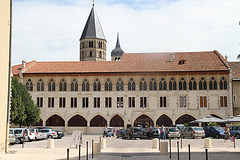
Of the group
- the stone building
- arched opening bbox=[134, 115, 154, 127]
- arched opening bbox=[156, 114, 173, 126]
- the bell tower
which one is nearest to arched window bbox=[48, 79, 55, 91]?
the stone building

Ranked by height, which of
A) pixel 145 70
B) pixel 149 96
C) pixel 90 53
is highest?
pixel 90 53

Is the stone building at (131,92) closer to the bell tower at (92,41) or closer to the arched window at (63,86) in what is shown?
the arched window at (63,86)

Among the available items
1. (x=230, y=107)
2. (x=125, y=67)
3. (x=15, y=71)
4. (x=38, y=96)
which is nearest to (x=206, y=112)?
(x=230, y=107)

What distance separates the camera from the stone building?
52312 millimetres

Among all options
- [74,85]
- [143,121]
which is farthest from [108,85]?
[143,121]

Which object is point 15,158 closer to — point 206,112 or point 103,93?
point 103,93

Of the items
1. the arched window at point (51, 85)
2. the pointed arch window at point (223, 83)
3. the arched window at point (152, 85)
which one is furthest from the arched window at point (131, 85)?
the pointed arch window at point (223, 83)

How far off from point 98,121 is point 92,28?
36142 mm

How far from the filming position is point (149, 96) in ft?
174

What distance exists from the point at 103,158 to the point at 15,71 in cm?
A: 4089

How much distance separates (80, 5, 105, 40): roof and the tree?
39.3 m

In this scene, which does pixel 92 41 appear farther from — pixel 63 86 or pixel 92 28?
pixel 63 86

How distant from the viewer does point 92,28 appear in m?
84.1

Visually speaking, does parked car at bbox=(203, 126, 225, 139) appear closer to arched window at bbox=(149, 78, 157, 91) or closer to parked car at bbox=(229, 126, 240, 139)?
parked car at bbox=(229, 126, 240, 139)
